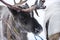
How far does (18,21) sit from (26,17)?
0.28 ft

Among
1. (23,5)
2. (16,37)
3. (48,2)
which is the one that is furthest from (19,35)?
(48,2)

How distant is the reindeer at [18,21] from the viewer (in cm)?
125

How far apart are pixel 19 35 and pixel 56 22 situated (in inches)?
14.9

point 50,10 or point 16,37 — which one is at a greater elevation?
point 50,10

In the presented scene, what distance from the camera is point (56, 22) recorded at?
1316 mm

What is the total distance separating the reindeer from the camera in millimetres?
1246

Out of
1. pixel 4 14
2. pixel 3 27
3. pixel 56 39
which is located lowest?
pixel 56 39

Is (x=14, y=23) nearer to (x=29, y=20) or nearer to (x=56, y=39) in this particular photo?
(x=29, y=20)

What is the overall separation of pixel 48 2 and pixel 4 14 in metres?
0.44

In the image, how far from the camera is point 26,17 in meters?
1.29

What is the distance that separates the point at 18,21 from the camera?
4.19ft

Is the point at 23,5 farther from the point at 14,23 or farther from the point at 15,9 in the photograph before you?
the point at 14,23

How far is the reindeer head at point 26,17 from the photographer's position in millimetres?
1268

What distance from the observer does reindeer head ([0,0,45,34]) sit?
1.27 meters
